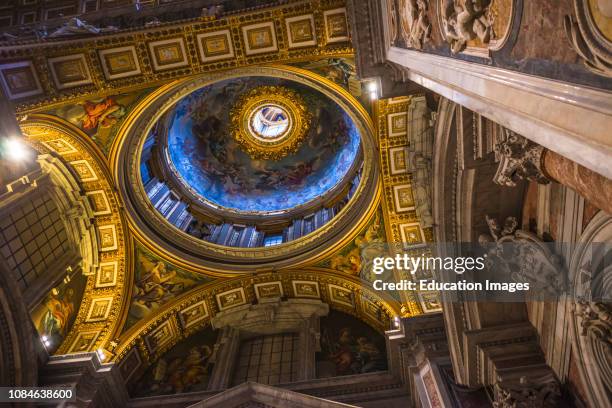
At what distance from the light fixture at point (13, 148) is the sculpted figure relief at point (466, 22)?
7786 millimetres

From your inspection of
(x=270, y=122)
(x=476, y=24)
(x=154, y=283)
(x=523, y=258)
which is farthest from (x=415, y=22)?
(x=270, y=122)

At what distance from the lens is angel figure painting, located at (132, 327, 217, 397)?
11.5 m

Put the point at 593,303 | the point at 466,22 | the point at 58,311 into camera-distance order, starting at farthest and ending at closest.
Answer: the point at 58,311 < the point at 593,303 < the point at 466,22

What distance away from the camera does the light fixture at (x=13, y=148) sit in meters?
7.59

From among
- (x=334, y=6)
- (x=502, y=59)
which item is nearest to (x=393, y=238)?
(x=334, y=6)

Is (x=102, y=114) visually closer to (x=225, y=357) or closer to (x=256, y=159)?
(x=225, y=357)

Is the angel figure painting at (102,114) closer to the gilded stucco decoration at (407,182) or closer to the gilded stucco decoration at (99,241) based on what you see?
the gilded stucco decoration at (99,241)

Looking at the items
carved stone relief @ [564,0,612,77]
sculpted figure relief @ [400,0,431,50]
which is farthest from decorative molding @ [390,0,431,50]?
carved stone relief @ [564,0,612,77]

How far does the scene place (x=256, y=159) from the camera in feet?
62.0

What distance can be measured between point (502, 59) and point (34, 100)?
10.2 m

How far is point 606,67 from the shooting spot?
2.00 meters

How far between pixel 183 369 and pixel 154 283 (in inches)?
108

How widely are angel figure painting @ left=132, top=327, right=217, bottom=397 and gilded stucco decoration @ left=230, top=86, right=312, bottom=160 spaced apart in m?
8.68

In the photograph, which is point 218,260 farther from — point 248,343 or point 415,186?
point 415,186
